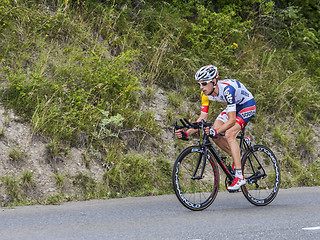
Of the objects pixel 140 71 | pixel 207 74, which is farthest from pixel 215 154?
pixel 140 71

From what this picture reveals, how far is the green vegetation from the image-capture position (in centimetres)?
874

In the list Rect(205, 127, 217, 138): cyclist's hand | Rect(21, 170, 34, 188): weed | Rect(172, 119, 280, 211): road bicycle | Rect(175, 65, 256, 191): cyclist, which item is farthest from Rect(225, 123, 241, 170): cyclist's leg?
Rect(21, 170, 34, 188): weed

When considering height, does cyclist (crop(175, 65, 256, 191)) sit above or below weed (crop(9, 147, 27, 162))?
above

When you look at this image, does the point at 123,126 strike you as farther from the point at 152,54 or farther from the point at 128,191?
the point at 152,54

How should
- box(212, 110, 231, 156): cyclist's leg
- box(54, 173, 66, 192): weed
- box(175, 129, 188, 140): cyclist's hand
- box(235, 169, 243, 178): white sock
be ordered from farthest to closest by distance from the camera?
1. box(54, 173, 66, 192): weed
2. box(212, 110, 231, 156): cyclist's leg
3. box(235, 169, 243, 178): white sock
4. box(175, 129, 188, 140): cyclist's hand

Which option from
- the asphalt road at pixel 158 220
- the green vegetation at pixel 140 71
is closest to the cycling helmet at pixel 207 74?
the asphalt road at pixel 158 220

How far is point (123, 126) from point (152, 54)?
105 inches

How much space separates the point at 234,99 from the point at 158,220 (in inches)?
81.7

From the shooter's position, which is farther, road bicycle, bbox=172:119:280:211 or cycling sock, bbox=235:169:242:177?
cycling sock, bbox=235:169:242:177

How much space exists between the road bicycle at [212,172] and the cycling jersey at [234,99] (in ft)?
1.01

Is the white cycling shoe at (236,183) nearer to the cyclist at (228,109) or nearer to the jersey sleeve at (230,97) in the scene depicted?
the cyclist at (228,109)

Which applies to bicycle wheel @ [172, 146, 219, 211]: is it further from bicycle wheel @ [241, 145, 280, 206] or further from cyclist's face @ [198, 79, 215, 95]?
cyclist's face @ [198, 79, 215, 95]

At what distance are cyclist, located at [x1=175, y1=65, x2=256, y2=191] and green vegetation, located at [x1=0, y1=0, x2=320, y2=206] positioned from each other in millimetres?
1828

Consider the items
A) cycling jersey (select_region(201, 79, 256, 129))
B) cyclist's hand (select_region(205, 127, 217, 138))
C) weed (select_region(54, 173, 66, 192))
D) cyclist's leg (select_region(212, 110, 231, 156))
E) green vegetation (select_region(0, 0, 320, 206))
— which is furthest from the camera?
green vegetation (select_region(0, 0, 320, 206))
